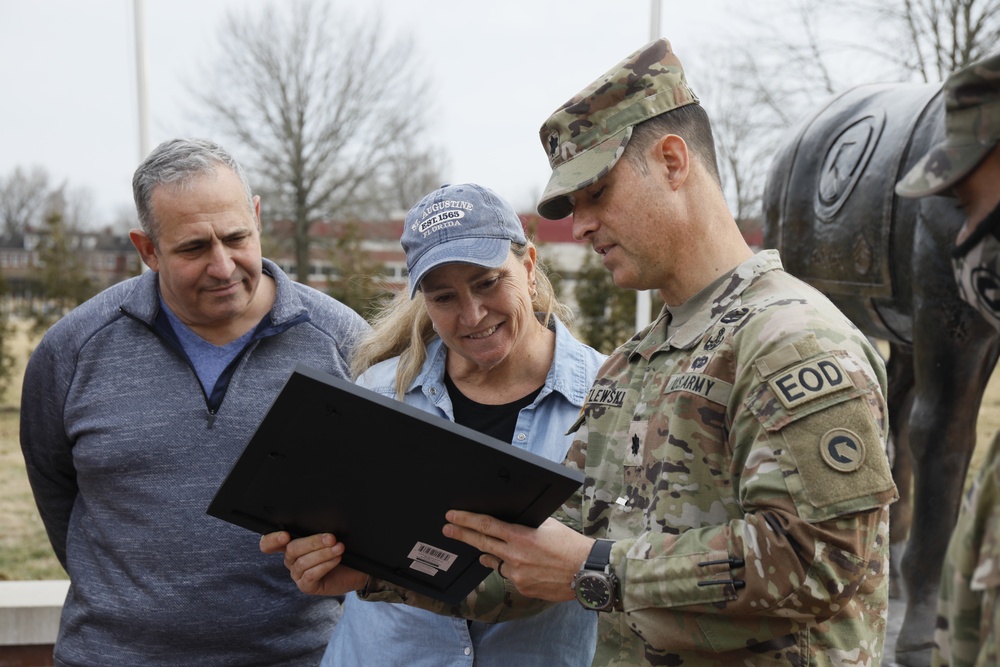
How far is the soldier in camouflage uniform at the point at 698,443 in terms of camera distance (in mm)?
1589

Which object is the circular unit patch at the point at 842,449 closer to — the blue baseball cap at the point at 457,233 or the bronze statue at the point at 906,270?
the blue baseball cap at the point at 457,233

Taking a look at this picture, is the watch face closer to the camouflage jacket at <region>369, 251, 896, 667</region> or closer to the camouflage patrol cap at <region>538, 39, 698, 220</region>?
the camouflage jacket at <region>369, 251, 896, 667</region>

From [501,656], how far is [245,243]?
4.46 ft

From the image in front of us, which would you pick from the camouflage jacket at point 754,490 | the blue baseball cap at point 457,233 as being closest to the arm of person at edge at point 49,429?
the blue baseball cap at point 457,233

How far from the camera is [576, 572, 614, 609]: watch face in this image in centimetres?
175

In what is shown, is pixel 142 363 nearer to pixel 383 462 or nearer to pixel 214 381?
pixel 214 381

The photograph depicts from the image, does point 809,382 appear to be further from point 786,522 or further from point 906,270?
point 906,270

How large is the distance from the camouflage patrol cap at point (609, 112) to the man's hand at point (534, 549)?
64 centimetres

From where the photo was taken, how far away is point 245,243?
2887 mm

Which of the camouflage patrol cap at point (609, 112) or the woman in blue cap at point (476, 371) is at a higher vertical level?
the camouflage patrol cap at point (609, 112)

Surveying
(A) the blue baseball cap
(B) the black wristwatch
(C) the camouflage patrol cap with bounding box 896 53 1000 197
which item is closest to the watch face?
(B) the black wristwatch

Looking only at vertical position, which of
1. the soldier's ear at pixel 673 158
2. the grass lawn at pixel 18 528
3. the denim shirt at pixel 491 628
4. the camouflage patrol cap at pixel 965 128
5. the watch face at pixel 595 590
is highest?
the camouflage patrol cap at pixel 965 128

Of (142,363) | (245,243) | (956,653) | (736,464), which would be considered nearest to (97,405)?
(142,363)

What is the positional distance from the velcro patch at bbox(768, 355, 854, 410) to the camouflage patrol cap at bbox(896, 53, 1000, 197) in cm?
42
